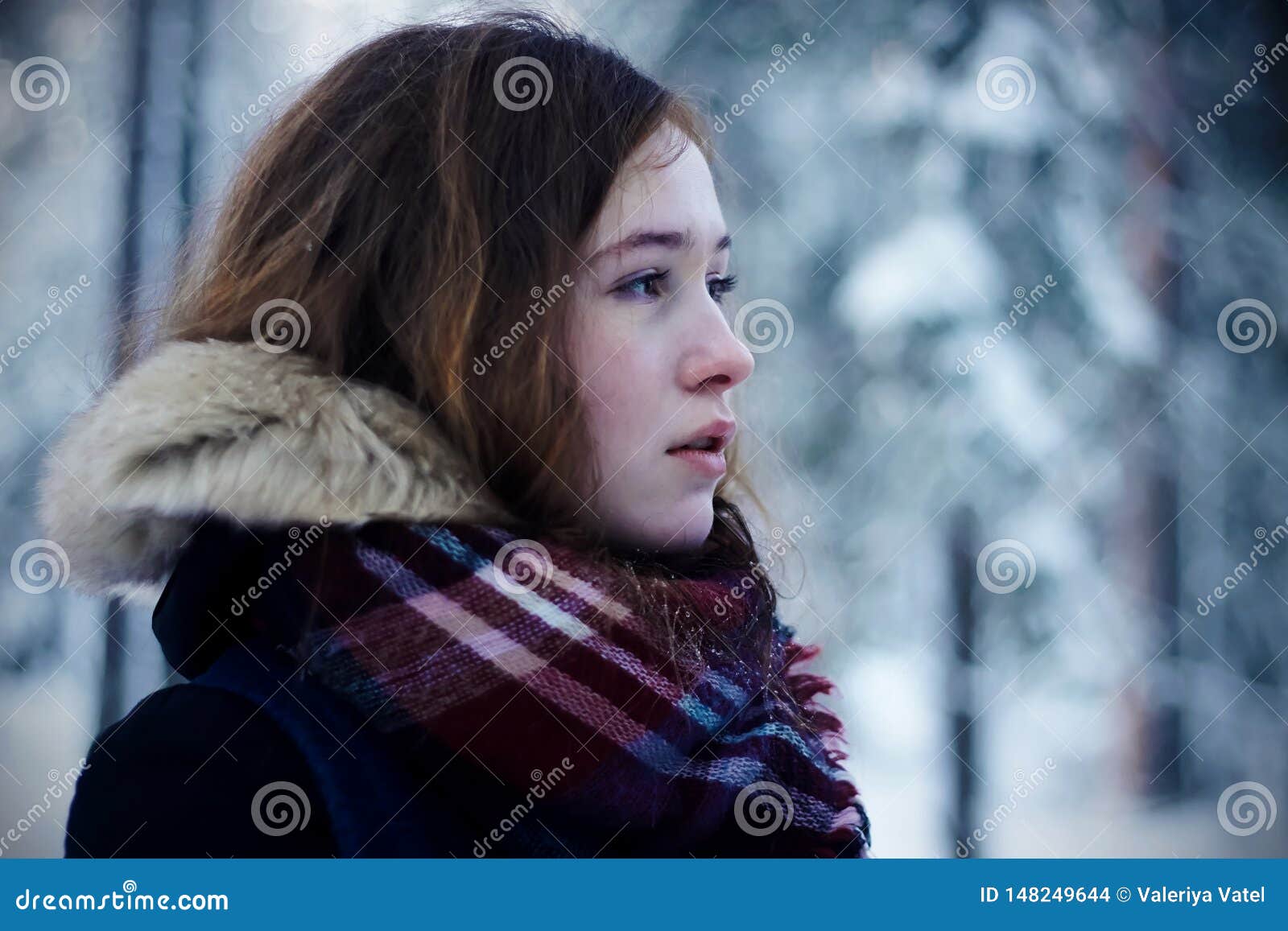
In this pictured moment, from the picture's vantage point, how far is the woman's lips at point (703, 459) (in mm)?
Result: 1114

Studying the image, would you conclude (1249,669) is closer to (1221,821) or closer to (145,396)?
(1221,821)

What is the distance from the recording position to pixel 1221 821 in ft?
7.50

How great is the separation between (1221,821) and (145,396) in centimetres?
246

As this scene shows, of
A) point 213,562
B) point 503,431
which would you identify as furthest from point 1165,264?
point 213,562
